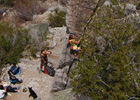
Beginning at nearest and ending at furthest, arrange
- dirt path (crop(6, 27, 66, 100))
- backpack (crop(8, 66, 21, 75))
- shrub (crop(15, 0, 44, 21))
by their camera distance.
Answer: dirt path (crop(6, 27, 66, 100)), backpack (crop(8, 66, 21, 75)), shrub (crop(15, 0, 44, 21))

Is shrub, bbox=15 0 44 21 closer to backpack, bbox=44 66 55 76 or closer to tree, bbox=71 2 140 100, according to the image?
backpack, bbox=44 66 55 76

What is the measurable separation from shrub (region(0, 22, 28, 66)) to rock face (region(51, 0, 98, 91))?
10.4 feet

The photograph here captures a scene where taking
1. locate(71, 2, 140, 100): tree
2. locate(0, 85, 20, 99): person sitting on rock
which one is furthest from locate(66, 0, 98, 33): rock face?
locate(0, 85, 20, 99): person sitting on rock

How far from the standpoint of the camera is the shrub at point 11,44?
9524mm

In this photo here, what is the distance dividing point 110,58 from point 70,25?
9.21 feet

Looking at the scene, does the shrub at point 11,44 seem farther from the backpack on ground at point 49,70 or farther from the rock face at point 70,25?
the rock face at point 70,25

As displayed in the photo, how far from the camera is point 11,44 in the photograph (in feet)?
33.7

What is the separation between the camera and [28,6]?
18188mm

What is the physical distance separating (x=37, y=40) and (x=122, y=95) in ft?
24.3

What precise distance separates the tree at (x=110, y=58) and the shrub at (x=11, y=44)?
498 centimetres

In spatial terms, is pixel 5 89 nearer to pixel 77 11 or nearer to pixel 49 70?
pixel 49 70

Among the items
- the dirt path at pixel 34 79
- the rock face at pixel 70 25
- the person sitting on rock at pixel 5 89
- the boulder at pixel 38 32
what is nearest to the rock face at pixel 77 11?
the rock face at pixel 70 25

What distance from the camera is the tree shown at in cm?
467

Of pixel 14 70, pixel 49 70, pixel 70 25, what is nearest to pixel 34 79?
pixel 49 70
